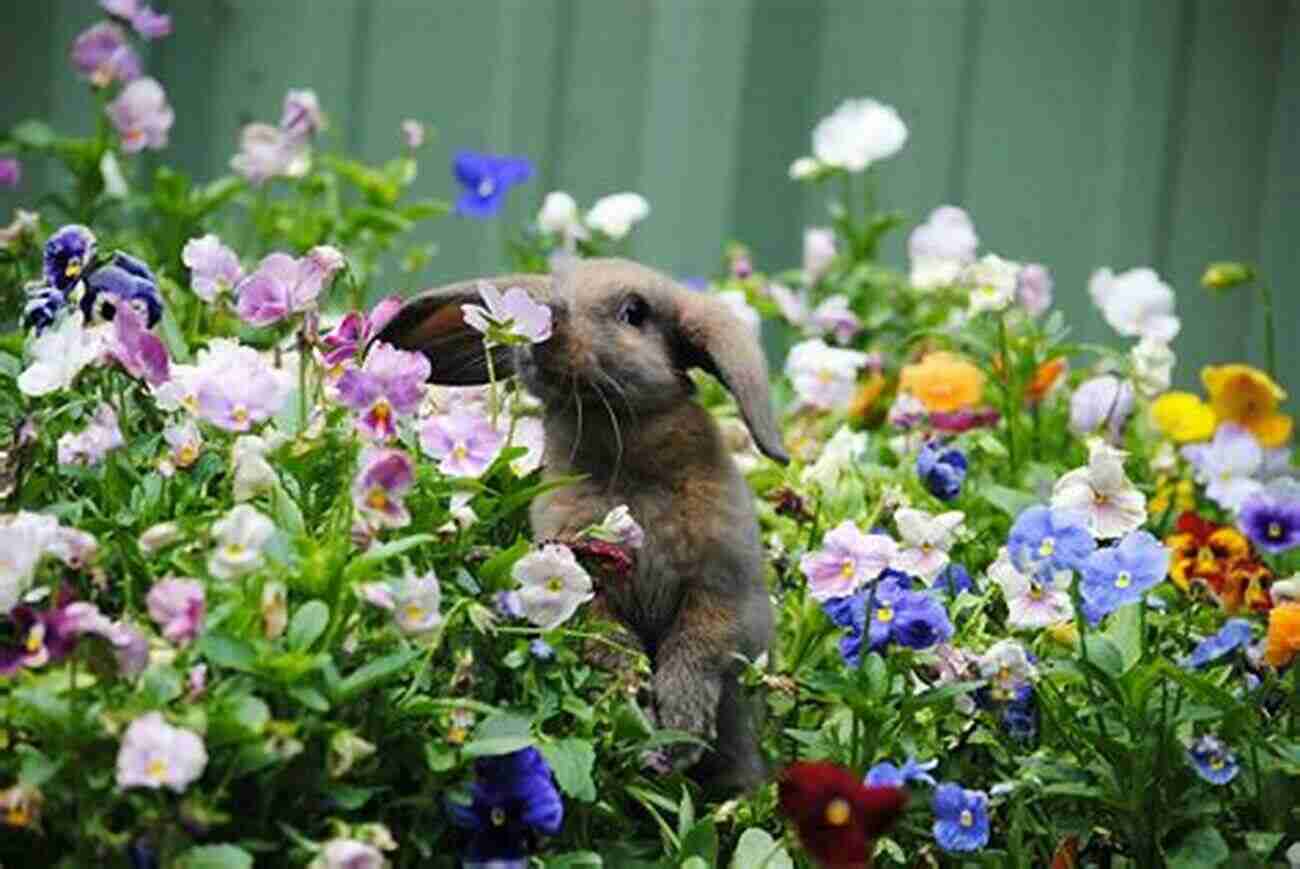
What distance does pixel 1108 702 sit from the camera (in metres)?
2.41

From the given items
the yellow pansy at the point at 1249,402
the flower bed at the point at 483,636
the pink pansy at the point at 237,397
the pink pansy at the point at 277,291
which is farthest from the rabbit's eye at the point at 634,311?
the yellow pansy at the point at 1249,402

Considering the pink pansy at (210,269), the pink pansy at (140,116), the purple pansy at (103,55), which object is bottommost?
the pink pansy at (210,269)

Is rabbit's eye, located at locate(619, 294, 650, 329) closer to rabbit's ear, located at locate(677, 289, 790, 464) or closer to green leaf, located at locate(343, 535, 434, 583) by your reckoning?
rabbit's ear, located at locate(677, 289, 790, 464)

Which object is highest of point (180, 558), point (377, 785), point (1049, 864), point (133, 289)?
point (133, 289)

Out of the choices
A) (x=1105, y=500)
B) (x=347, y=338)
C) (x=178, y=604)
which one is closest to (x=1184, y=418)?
(x=1105, y=500)

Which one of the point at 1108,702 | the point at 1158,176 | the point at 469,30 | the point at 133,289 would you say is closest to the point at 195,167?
the point at 469,30

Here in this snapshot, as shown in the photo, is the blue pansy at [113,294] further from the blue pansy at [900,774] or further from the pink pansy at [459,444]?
the blue pansy at [900,774]

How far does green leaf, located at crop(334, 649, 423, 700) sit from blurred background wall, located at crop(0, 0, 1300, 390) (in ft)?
9.64

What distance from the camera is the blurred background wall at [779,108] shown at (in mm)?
4855

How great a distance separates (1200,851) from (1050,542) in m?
0.35

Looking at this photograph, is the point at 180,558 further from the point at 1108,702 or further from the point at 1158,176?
the point at 1158,176

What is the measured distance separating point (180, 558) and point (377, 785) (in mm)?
272

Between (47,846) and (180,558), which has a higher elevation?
(180,558)

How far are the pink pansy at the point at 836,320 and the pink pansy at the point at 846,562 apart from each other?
1627 millimetres
